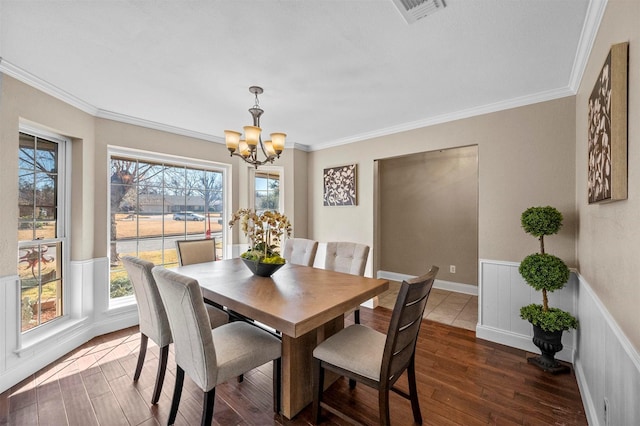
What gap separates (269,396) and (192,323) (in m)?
1.01

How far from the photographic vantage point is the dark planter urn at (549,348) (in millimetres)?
2215

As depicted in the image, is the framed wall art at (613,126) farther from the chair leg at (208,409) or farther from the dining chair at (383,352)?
the chair leg at (208,409)

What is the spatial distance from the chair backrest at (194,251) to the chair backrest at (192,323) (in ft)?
4.75

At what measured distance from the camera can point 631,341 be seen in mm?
1054

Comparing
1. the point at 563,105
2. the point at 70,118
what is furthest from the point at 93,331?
the point at 563,105

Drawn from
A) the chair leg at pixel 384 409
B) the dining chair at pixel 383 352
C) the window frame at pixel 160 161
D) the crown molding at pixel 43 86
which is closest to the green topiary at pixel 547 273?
the dining chair at pixel 383 352

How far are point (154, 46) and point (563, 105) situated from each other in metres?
3.43

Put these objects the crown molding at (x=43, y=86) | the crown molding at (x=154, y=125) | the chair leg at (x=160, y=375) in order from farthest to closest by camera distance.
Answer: the crown molding at (x=154, y=125) → the crown molding at (x=43, y=86) → the chair leg at (x=160, y=375)

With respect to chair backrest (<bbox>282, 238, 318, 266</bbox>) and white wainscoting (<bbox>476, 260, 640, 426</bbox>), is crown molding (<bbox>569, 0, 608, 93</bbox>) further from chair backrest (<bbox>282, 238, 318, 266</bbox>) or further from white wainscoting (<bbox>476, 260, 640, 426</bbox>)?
chair backrest (<bbox>282, 238, 318, 266</bbox>)

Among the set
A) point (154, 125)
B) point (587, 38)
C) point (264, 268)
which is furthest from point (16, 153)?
point (587, 38)

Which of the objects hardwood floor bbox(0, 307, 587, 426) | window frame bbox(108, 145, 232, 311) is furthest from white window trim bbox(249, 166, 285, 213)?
hardwood floor bbox(0, 307, 587, 426)

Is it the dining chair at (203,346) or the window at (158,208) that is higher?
the window at (158,208)

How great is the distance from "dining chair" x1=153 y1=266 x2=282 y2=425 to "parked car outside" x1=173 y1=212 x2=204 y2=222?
7.68 ft

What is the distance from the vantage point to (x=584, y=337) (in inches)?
77.7
